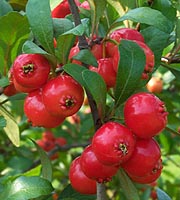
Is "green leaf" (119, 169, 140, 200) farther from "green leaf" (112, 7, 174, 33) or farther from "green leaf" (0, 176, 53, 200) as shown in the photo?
"green leaf" (112, 7, 174, 33)

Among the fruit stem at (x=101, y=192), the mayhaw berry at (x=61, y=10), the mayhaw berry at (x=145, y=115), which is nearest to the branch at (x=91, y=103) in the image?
the fruit stem at (x=101, y=192)

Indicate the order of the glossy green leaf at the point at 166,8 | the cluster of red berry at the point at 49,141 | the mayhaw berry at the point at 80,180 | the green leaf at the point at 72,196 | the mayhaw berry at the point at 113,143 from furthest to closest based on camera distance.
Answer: the cluster of red berry at the point at 49,141 < the green leaf at the point at 72,196 < the glossy green leaf at the point at 166,8 < the mayhaw berry at the point at 80,180 < the mayhaw berry at the point at 113,143

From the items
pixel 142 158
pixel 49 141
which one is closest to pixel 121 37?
pixel 142 158

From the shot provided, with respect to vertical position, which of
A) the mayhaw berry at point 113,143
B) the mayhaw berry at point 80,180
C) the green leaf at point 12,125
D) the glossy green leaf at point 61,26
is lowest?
the green leaf at point 12,125

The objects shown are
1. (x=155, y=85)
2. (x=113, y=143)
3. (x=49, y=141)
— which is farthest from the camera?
(x=49, y=141)

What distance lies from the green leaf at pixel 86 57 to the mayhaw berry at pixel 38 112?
0.47ft

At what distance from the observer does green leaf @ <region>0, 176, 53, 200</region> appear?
1254 mm

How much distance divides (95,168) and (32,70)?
0.95ft

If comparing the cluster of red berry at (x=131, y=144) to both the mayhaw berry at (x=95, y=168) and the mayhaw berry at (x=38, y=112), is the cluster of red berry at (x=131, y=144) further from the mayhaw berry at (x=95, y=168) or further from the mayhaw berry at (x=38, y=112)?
the mayhaw berry at (x=38, y=112)

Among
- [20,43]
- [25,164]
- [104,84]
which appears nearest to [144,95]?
[104,84]

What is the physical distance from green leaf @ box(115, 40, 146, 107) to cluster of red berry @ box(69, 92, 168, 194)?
0.05m

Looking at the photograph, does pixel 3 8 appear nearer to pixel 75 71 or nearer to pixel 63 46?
pixel 63 46

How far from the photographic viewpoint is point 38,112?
1.27m

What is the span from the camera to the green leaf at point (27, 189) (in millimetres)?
1254
